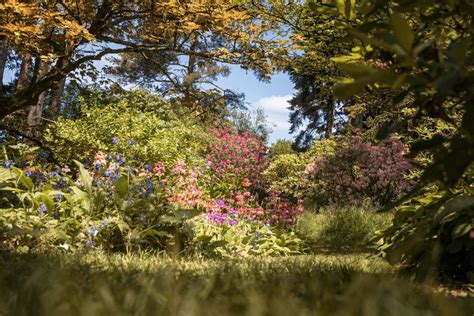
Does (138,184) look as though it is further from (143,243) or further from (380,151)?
(380,151)

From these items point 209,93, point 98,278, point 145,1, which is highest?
point 145,1

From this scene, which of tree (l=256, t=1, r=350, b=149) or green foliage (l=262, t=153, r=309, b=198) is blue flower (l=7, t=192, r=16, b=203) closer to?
tree (l=256, t=1, r=350, b=149)

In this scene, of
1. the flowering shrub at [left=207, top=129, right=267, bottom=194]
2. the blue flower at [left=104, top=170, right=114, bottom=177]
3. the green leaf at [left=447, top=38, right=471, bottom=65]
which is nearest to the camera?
the green leaf at [left=447, top=38, right=471, bottom=65]

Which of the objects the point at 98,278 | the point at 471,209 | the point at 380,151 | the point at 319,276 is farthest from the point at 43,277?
the point at 380,151

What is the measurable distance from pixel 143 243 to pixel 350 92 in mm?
4062

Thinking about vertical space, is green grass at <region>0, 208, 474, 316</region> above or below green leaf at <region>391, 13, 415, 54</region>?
below

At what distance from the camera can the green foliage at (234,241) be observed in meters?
5.09

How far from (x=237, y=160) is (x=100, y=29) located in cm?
1091

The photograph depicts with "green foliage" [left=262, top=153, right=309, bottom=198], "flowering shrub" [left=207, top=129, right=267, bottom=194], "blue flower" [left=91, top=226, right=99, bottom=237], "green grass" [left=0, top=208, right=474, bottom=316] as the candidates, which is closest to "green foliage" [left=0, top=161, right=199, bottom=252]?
"blue flower" [left=91, top=226, right=99, bottom=237]

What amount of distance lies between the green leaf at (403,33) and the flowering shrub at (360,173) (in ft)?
37.3

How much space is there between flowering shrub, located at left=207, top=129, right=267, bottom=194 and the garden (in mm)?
339

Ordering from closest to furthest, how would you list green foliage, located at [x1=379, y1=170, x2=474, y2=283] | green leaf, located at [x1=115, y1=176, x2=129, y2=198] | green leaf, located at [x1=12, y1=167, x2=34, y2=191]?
green foliage, located at [x1=379, y1=170, x2=474, y2=283] < green leaf, located at [x1=115, y1=176, x2=129, y2=198] < green leaf, located at [x1=12, y1=167, x2=34, y2=191]

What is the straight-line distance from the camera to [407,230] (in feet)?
12.1

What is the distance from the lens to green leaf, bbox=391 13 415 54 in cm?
107
